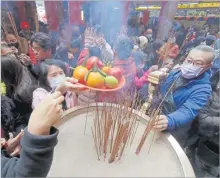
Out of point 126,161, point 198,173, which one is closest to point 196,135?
point 198,173

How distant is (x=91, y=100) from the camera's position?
122 centimetres

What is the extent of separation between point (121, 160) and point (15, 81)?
0.93 metres

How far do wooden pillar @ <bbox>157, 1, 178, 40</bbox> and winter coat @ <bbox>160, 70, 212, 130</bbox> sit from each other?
301 centimetres

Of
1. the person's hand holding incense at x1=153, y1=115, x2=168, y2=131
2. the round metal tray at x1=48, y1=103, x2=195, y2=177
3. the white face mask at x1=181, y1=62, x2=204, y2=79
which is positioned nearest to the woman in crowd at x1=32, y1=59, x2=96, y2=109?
the round metal tray at x1=48, y1=103, x2=195, y2=177

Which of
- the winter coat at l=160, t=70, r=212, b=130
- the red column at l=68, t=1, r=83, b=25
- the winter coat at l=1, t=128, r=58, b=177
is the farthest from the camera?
the red column at l=68, t=1, r=83, b=25

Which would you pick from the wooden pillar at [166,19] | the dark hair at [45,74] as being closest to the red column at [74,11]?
the wooden pillar at [166,19]

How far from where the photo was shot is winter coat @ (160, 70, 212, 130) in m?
1.11

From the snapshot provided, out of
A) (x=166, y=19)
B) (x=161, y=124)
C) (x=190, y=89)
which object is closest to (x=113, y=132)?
(x=161, y=124)

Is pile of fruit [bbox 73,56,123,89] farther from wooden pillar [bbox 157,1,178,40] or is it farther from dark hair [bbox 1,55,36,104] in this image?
wooden pillar [bbox 157,1,178,40]

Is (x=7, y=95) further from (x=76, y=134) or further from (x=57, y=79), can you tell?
(x=76, y=134)

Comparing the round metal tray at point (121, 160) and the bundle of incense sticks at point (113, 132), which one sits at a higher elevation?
the bundle of incense sticks at point (113, 132)

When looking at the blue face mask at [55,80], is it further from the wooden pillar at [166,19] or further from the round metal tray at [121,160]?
the wooden pillar at [166,19]

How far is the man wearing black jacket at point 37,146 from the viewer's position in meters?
0.52

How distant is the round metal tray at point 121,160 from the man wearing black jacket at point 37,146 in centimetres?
26
